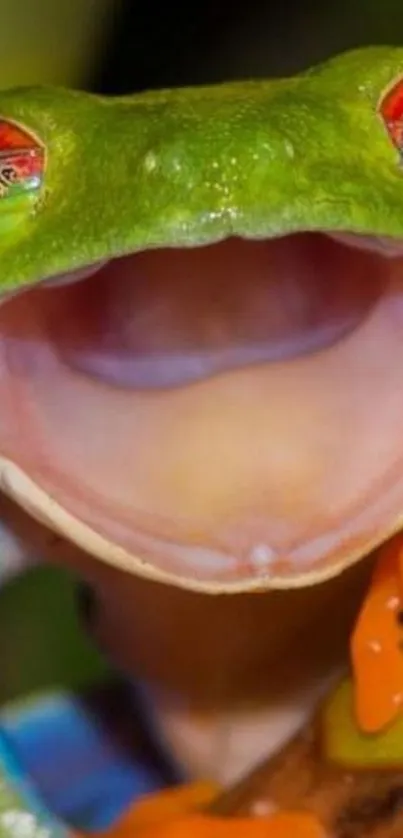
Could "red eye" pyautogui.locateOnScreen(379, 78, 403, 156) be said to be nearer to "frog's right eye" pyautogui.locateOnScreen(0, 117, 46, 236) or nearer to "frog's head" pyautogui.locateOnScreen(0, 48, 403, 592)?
"frog's head" pyautogui.locateOnScreen(0, 48, 403, 592)

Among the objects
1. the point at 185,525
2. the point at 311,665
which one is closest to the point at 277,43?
the point at 311,665

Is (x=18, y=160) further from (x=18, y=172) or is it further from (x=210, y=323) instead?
(x=210, y=323)

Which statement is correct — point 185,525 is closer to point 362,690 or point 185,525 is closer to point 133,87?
point 362,690

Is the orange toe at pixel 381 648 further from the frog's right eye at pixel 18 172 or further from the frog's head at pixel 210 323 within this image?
the frog's right eye at pixel 18 172

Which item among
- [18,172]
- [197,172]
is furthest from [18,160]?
[197,172]

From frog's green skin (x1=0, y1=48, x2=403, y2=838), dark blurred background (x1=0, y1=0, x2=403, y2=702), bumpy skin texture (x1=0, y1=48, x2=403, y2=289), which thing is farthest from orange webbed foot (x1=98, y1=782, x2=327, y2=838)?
dark blurred background (x1=0, y1=0, x2=403, y2=702)

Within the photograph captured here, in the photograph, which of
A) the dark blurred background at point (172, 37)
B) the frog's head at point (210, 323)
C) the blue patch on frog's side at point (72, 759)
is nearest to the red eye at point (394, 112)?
the frog's head at point (210, 323)

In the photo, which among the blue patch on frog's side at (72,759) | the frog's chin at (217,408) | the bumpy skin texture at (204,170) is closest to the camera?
the bumpy skin texture at (204,170)
